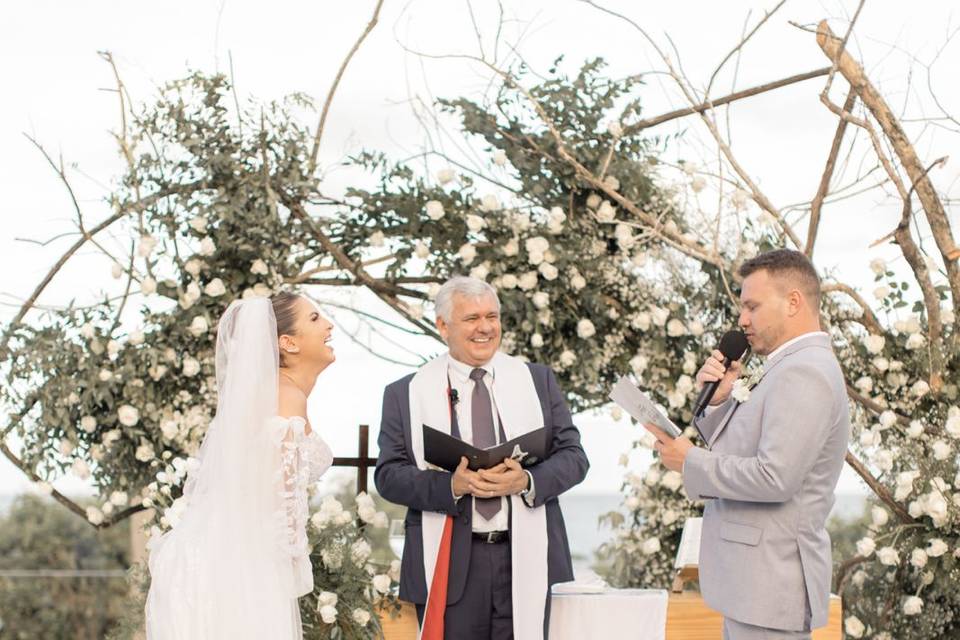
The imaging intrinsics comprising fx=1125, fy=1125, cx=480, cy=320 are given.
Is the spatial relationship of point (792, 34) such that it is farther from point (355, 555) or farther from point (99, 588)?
point (99, 588)

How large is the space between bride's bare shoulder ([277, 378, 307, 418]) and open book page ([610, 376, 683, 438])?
3.14 feet

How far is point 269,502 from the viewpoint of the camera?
3029 millimetres

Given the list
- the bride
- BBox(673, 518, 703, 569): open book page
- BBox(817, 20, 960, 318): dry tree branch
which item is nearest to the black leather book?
the bride

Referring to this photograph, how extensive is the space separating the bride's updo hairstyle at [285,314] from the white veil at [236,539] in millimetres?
122

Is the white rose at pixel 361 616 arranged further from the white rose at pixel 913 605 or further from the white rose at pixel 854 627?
the white rose at pixel 913 605

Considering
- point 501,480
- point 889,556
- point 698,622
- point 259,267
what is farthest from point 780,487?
point 259,267

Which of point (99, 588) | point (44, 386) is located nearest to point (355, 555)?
point (44, 386)

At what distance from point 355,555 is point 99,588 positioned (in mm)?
11551

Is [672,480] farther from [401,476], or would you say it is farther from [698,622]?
[401,476]

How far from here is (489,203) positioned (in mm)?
5457

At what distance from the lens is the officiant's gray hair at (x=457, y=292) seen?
13.4 feet

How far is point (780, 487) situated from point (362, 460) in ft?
8.81

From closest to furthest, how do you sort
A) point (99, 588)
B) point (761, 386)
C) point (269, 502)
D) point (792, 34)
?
point (269, 502)
point (761, 386)
point (792, 34)
point (99, 588)

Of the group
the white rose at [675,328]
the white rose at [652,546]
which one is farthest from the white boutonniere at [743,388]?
the white rose at [652,546]
